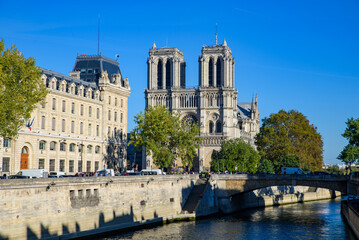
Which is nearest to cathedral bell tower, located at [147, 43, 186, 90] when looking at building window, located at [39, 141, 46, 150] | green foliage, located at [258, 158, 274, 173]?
green foliage, located at [258, 158, 274, 173]

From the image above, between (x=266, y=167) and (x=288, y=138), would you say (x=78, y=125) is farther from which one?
(x=288, y=138)

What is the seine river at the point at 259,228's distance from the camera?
207 feet

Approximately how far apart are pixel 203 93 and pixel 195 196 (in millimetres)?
74589

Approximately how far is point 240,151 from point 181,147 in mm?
30065

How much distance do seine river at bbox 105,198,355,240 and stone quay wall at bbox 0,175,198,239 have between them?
3.20 meters

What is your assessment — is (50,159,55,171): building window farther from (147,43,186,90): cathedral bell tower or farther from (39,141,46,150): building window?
(147,43,186,90): cathedral bell tower

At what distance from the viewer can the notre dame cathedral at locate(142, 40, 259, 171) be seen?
505 feet

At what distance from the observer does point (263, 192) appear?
372 ft

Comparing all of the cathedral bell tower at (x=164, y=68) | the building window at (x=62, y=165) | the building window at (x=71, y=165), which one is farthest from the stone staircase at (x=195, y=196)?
the cathedral bell tower at (x=164, y=68)

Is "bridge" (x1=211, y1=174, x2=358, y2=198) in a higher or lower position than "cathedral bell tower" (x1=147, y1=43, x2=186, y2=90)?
lower

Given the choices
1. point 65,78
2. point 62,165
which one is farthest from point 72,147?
point 65,78

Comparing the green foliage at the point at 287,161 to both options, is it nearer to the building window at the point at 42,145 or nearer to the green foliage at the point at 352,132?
the green foliage at the point at 352,132

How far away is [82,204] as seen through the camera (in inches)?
2368

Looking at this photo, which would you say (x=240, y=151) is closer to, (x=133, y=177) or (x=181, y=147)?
(x=181, y=147)
